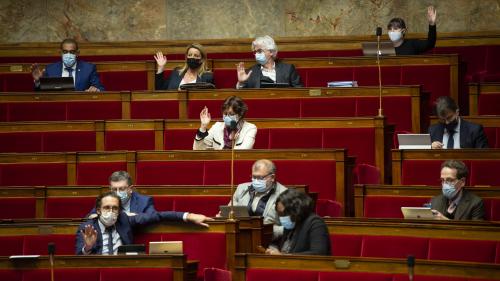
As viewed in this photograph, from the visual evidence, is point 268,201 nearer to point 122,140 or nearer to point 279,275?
point 279,275

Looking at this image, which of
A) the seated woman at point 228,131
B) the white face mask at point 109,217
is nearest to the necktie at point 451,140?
the seated woman at point 228,131

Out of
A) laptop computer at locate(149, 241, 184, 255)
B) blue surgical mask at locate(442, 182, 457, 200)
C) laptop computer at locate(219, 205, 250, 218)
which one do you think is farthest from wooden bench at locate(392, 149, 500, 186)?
laptop computer at locate(149, 241, 184, 255)

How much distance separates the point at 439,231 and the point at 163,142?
1.32 meters

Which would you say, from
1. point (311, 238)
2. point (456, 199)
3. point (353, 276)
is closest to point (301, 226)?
point (311, 238)

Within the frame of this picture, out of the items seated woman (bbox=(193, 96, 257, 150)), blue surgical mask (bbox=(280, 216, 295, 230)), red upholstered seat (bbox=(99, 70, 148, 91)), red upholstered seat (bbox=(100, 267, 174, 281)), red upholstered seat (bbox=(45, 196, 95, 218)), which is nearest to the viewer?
red upholstered seat (bbox=(100, 267, 174, 281))

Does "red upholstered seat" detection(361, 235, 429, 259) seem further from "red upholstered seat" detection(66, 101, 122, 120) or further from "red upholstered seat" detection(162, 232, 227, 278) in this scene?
"red upholstered seat" detection(66, 101, 122, 120)

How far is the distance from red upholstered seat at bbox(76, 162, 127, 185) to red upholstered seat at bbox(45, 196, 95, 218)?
225 mm

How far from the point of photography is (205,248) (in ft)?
9.86

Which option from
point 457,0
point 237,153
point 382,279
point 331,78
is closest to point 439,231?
point 382,279

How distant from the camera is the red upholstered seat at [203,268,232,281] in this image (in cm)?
278

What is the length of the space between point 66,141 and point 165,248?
125cm

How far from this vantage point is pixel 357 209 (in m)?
3.29

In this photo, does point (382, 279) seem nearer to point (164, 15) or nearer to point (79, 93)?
point (79, 93)

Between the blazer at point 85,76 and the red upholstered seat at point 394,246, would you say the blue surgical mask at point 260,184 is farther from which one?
the blazer at point 85,76
